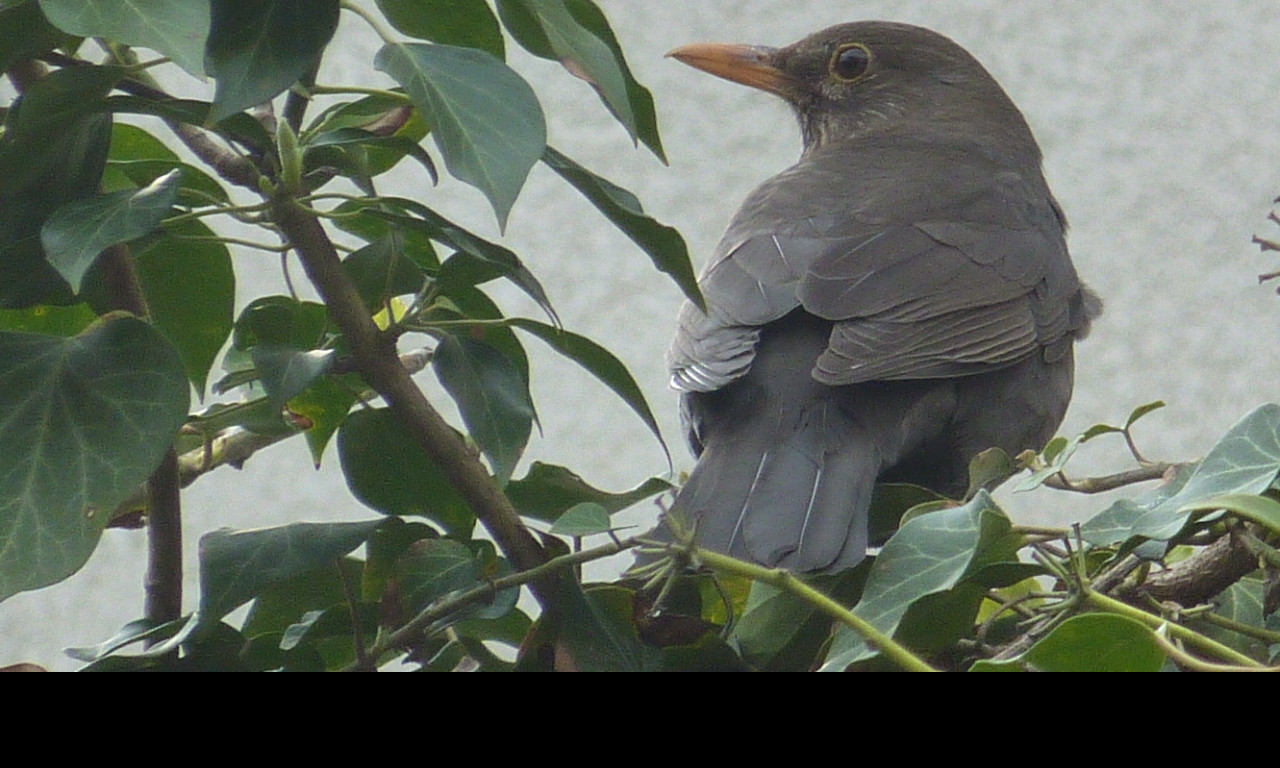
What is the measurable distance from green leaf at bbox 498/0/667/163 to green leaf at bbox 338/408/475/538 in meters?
0.23

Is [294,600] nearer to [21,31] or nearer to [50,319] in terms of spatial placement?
[50,319]

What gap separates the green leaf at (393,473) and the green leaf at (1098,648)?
0.39m

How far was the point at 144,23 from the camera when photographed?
713 millimetres

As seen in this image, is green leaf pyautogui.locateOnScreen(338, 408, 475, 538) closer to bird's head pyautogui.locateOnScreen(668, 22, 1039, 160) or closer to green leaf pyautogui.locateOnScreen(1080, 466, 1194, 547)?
green leaf pyautogui.locateOnScreen(1080, 466, 1194, 547)

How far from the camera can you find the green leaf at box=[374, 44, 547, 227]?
79 cm

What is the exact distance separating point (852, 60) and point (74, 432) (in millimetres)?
1958

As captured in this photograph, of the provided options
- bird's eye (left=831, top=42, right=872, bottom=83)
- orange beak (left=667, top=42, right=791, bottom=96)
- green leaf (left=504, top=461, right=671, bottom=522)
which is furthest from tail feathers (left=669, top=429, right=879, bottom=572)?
bird's eye (left=831, top=42, right=872, bottom=83)

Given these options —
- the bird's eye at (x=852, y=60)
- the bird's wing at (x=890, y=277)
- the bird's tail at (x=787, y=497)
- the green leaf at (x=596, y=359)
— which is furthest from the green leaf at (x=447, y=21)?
the bird's eye at (x=852, y=60)

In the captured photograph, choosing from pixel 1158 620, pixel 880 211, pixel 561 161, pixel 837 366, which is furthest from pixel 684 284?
pixel 880 211

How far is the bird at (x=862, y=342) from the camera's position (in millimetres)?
1437

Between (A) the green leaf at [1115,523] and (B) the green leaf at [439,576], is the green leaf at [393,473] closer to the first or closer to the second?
(B) the green leaf at [439,576]
